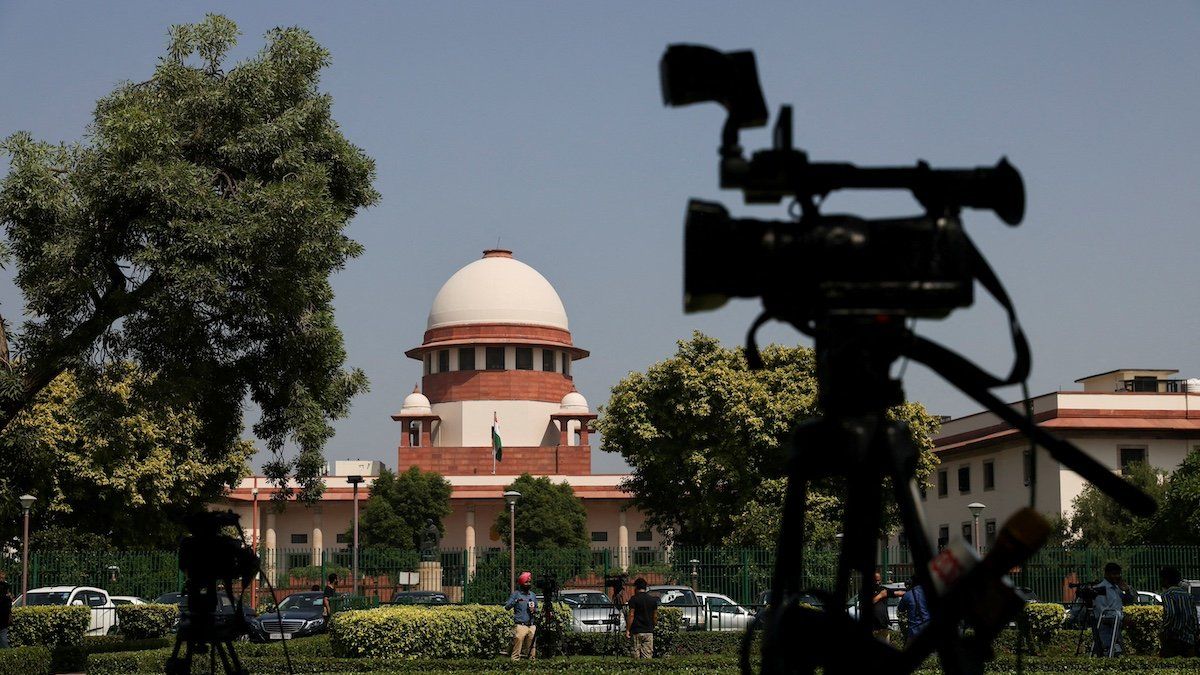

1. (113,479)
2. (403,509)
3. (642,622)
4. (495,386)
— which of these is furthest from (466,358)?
(642,622)

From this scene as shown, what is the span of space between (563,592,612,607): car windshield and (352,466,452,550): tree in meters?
25.3

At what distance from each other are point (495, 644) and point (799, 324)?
1796 cm

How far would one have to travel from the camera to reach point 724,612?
1087 inches

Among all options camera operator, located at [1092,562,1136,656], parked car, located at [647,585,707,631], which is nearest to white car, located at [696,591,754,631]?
parked car, located at [647,585,707,631]

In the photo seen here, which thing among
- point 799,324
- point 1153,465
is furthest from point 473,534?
point 799,324

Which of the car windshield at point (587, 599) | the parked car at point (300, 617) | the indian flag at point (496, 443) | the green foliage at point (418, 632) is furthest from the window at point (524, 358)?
the green foliage at point (418, 632)

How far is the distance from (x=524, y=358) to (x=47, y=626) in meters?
40.8

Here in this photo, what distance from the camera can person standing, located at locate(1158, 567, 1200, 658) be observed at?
632 inches

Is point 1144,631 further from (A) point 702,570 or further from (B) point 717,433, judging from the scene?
(B) point 717,433

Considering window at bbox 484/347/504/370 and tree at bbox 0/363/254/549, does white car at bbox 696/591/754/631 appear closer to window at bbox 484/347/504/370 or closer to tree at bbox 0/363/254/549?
tree at bbox 0/363/254/549

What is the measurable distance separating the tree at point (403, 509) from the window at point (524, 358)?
9237mm

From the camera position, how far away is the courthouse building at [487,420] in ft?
198

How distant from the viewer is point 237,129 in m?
15.8

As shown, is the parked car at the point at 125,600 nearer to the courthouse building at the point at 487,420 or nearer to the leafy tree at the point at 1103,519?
the leafy tree at the point at 1103,519
